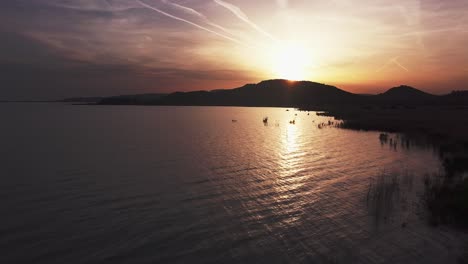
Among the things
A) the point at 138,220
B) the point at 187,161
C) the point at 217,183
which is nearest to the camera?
the point at 138,220

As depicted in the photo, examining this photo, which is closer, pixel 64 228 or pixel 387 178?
pixel 64 228

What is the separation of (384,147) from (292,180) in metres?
21.7

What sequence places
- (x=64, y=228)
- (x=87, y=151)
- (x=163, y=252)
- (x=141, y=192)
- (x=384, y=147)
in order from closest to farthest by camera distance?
(x=163, y=252), (x=64, y=228), (x=141, y=192), (x=87, y=151), (x=384, y=147)

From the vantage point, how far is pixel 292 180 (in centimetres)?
2325

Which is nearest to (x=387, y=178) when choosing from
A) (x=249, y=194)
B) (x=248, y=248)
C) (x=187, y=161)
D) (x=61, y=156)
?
(x=249, y=194)

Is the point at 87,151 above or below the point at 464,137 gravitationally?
below

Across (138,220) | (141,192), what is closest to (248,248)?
(138,220)

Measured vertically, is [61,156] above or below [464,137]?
below

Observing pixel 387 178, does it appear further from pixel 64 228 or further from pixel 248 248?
pixel 64 228

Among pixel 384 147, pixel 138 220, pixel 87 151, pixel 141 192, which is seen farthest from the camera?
pixel 384 147

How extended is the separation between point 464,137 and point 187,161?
1245 inches

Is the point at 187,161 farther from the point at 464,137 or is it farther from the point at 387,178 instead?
the point at 464,137

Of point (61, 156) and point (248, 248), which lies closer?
point (248, 248)

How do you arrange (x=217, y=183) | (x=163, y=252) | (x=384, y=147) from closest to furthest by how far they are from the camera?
(x=163, y=252), (x=217, y=183), (x=384, y=147)
